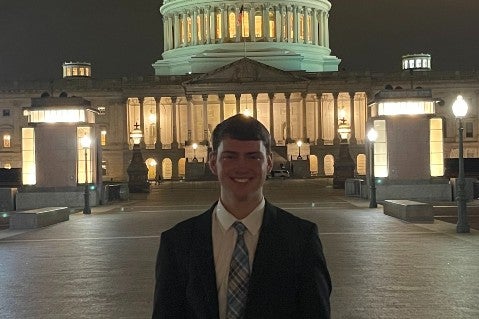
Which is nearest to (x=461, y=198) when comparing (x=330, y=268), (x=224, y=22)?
(x=330, y=268)

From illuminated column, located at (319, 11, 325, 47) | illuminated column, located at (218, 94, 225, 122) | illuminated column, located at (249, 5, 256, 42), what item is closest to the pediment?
illuminated column, located at (218, 94, 225, 122)

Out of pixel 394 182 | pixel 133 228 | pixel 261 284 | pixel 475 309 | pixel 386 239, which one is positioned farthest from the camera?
pixel 394 182

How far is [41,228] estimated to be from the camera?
34.0 metres

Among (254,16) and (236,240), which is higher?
(254,16)

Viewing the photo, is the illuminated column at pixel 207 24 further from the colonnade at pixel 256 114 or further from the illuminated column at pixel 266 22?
the colonnade at pixel 256 114

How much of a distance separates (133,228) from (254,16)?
407 ft

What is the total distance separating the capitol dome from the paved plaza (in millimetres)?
116139

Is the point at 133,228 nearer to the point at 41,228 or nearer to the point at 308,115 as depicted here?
the point at 41,228

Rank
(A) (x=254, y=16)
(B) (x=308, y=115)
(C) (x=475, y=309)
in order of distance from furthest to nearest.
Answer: (A) (x=254, y=16) < (B) (x=308, y=115) < (C) (x=475, y=309)

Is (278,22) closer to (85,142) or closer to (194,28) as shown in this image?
(194,28)

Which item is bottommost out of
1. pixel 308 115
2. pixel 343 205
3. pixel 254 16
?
pixel 343 205

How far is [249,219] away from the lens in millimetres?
5969

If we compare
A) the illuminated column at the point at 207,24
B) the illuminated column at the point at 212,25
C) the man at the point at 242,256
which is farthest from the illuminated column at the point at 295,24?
the man at the point at 242,256

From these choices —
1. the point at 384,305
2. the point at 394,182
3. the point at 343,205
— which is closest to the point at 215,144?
the point at 384,305
